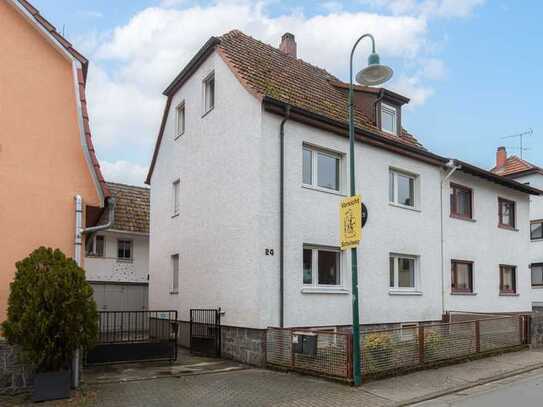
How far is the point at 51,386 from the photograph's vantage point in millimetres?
8922

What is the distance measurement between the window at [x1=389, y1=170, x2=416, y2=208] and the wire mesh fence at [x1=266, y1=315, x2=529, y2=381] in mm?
4536

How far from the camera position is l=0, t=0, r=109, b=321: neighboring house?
964 centimetres

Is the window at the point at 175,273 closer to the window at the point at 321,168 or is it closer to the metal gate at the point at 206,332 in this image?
the metal gate at the point at 206,332

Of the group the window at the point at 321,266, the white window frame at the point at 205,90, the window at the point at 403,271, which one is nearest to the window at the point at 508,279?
the window at the point at 403,271

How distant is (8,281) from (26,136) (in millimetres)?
2643

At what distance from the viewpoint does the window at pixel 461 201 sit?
18.9m

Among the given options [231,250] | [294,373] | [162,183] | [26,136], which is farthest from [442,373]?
[162,183]

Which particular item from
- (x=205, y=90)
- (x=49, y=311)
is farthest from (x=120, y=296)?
(x=49, y=311)

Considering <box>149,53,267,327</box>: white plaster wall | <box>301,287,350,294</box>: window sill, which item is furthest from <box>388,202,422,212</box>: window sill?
<box>149,53,267,327</box>: white plaster wall

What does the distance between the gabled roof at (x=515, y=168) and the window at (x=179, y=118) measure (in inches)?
844

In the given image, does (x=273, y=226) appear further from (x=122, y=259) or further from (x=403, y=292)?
(x=122, y=259)

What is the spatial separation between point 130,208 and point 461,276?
47.0 ft

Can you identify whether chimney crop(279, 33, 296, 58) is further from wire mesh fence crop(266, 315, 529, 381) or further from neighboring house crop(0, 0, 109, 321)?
wire mesh fence crop(266, 315, 529, 381)

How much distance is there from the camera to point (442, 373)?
1180 centimetres
